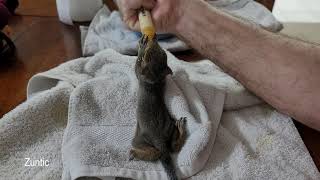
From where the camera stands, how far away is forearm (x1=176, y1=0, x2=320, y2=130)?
2.10 feet

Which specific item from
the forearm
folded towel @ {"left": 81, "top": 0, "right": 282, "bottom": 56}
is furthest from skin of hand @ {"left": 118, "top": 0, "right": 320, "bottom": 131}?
folded towel @ {"left": 81, "top": 0, "right": 282, "bottom": 56}

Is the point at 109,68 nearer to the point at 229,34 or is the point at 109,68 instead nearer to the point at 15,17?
the point at 229,34

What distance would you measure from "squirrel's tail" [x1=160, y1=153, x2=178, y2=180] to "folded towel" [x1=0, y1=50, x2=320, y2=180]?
1.7 inches

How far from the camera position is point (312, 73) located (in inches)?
25.1

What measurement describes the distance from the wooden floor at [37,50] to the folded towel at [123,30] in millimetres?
37

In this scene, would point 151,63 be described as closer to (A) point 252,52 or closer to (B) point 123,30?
(A) point 252,52

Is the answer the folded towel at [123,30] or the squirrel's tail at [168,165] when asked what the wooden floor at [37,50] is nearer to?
the folded towel at [123,30]

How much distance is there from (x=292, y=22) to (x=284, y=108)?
26.3 inches

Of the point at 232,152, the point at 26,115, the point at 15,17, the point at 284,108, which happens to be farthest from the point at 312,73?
the point at 15,17

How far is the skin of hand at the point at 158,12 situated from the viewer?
71cm

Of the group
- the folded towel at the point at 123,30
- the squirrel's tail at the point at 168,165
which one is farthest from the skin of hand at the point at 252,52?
the squirrel's tail at the point at 168,165

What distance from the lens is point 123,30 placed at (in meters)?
0.94

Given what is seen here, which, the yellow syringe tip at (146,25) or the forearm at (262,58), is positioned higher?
the yellow syringe tip at (146,25)

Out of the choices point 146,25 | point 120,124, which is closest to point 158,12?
point 146,25
